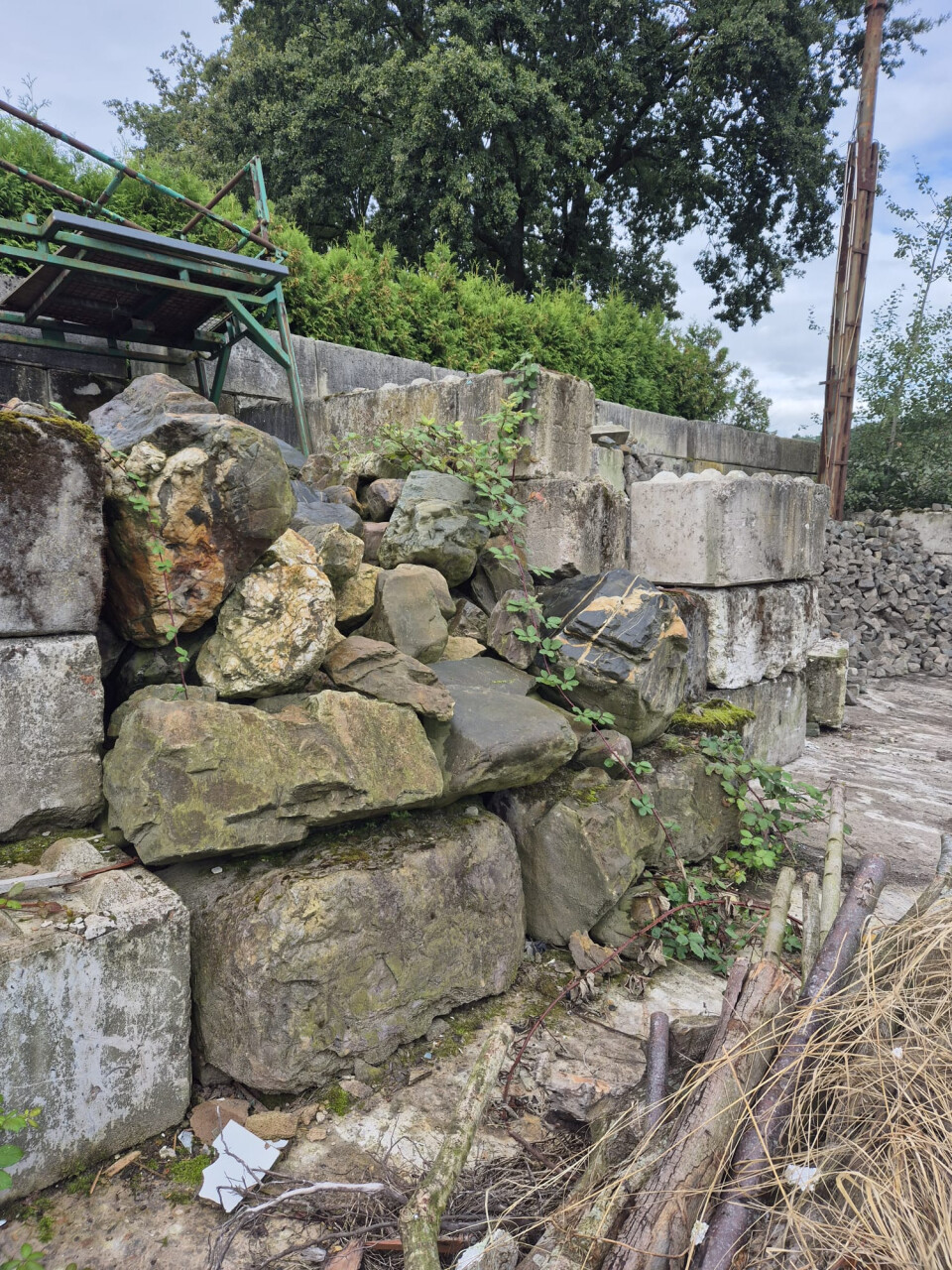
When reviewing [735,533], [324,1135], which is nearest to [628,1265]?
[324,1135]

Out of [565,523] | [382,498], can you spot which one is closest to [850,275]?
[565,523]

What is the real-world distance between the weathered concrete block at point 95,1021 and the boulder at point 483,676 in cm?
122

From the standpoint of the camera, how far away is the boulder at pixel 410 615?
8.87 ft

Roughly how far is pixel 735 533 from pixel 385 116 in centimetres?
1069

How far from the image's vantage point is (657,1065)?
1867 millimetres

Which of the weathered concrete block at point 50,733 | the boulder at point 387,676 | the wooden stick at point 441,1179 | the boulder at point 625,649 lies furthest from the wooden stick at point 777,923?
Answer: the weathered concrete block at point 50,733

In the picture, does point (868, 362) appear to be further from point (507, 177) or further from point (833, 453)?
point (507, 177)

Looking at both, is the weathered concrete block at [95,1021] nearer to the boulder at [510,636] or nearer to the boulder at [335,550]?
the boulder at [335,550]

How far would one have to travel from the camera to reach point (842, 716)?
18.9 ft

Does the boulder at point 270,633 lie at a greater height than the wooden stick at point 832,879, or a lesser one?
greater

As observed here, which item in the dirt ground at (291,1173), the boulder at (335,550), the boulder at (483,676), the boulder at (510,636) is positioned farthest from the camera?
the boulder at (510,636)

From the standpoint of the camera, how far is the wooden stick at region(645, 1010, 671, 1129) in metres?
1.77

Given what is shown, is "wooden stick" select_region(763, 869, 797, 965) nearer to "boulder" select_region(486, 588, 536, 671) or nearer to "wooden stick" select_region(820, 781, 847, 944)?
"wooden stick" select_region(820, 781, 847, 944)

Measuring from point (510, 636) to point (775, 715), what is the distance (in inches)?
88.4
